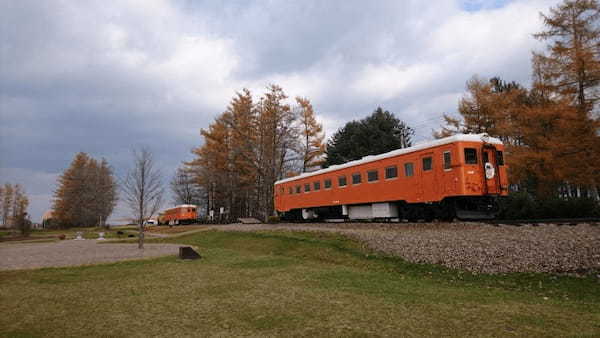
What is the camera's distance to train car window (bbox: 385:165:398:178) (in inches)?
620

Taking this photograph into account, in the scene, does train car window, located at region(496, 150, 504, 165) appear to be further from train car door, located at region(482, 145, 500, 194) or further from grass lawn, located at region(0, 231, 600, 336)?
grass lawn, located at region(0, 231, 600, 336)

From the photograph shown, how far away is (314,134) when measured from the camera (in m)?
37.7

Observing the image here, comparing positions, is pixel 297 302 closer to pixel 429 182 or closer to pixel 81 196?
pixel 429 182

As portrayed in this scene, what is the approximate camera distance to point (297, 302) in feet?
21.3

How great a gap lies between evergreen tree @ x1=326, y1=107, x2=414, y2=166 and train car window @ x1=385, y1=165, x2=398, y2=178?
59.5 feet

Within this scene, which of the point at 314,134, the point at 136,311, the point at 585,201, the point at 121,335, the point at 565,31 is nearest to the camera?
the point at 121,335

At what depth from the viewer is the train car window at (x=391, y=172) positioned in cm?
1575

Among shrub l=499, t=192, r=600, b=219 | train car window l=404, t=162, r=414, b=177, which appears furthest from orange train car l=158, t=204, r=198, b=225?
shrub l=499, t=192, r=600, b=219

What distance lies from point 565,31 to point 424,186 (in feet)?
51.3

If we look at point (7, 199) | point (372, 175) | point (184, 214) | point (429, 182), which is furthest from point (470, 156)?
point (7, 199)

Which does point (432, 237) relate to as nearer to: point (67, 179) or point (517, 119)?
point (517, 119)

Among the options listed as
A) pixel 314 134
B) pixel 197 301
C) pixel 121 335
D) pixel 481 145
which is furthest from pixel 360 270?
pixel 314 134

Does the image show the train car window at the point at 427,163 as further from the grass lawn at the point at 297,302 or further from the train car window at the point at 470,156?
→ the grass lawn at the point at 297,302

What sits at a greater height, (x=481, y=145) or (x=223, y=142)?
(x=223, y=142)
